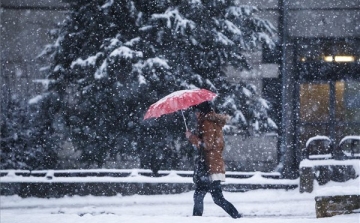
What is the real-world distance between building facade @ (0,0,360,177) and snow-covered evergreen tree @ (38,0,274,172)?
7.60 feet

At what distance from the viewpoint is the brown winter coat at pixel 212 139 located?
651 centimetres

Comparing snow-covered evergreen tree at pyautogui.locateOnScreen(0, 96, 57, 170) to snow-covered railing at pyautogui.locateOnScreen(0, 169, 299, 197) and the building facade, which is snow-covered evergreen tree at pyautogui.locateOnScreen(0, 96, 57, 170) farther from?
the building facade

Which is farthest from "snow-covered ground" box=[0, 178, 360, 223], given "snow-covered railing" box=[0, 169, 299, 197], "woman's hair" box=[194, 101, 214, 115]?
"woman's hair" box=[194, 101, 214, 115]

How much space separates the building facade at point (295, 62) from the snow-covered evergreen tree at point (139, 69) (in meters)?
2.32

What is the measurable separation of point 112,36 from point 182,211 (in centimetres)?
428

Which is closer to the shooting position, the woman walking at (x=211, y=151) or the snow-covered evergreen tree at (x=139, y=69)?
the woman walking at (x=211, y=151)

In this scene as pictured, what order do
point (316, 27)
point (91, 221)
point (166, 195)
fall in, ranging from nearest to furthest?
point (91, 221) → point (166, 195) → point (316, 27)

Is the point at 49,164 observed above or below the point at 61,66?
below

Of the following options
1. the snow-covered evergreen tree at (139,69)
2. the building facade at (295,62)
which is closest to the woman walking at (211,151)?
the snow-covered evergreen tree at (139,69)

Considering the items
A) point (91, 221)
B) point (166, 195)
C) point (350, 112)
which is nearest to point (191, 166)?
point (166, 195)

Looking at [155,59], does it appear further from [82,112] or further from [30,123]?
[30,123]

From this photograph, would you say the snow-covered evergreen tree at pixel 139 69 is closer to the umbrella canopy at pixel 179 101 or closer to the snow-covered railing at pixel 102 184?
the snow-covered railing at pixel 102 184

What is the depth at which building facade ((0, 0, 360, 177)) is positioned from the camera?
43.2 feet

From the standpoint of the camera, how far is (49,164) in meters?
11.6
